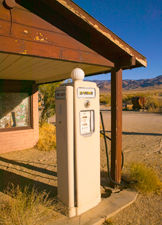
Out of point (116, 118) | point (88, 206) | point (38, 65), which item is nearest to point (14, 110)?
point (38, 65)

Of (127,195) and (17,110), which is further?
(17,110)

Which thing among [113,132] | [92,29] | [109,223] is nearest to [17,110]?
[113,132]

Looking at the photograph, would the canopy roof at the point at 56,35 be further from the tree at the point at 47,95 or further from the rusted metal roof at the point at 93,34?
the tree at the point at 47,95

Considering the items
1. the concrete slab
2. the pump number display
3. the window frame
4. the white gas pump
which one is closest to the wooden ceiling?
the white gas pump

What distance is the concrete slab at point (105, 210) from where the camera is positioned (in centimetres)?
297

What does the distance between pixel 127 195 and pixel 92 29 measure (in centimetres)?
322

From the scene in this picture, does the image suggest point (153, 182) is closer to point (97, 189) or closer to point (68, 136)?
point (97, 189)

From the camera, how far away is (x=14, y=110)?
22.6 feet

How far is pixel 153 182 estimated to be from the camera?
158 inches

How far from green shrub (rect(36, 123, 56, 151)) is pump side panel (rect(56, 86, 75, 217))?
3.94m

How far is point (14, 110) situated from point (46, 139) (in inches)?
70.2

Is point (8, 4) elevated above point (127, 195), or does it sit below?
above

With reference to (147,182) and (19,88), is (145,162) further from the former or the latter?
(19,88)

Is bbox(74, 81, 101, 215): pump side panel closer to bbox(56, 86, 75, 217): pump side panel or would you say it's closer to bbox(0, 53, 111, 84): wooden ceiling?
bbox(56, 86, 75, 217): pump side panel
